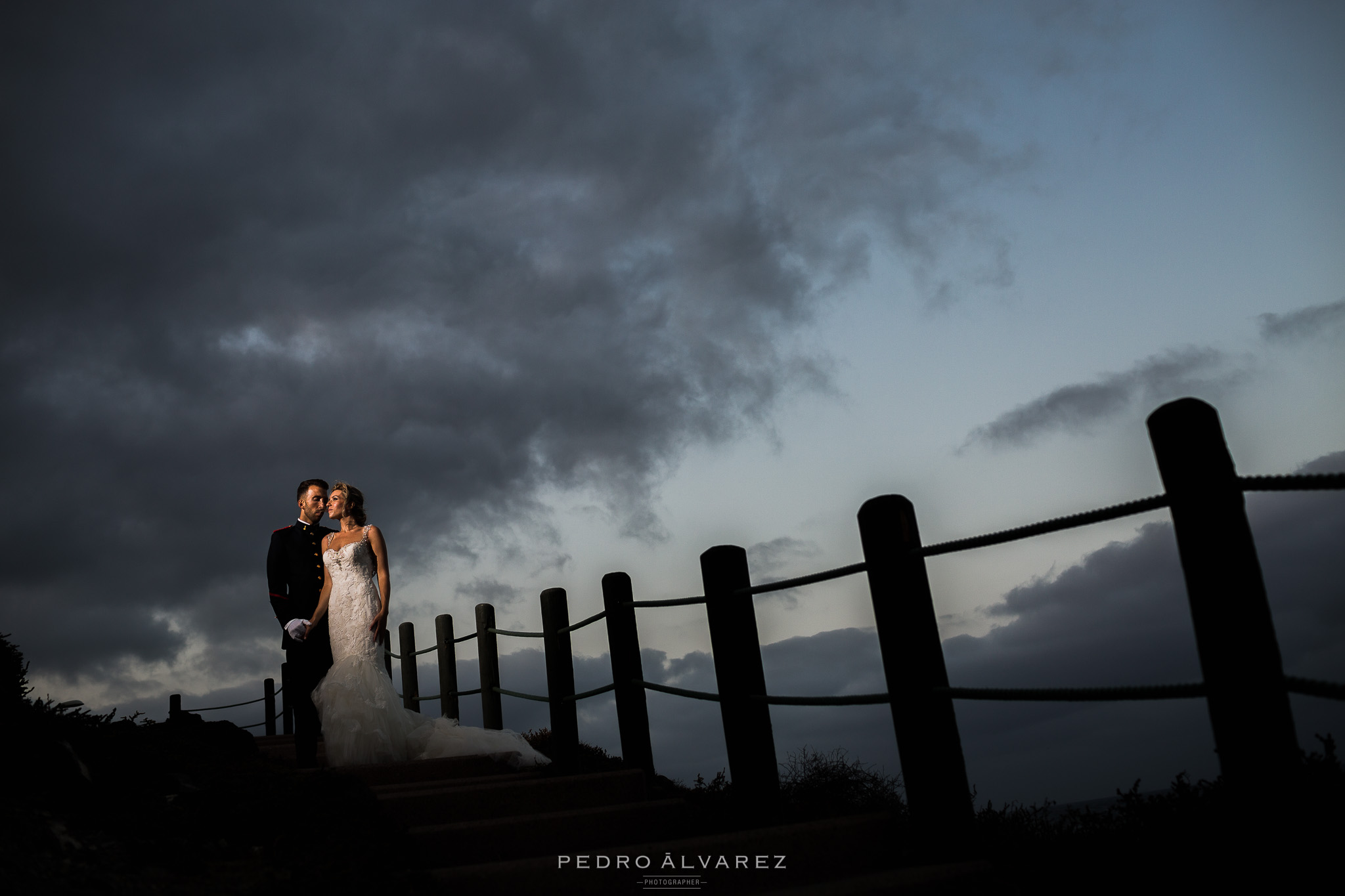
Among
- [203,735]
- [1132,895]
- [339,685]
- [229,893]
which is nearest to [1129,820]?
[1132,895]

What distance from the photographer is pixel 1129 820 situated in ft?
12.7

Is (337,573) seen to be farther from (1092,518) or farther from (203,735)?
(1092,518)

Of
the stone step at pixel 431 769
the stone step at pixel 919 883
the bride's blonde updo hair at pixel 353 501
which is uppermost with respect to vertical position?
the bride's blonde updo hair at pixel 353 501

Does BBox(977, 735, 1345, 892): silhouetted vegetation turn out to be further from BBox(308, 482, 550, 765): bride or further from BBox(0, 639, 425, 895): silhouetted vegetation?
BBox(308, 482, 550, 765): bride

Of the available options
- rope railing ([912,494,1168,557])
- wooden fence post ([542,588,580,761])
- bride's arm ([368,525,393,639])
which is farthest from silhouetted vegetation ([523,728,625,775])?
rope railing ([912,494,1168,557])

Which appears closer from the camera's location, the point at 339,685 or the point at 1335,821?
the point at 1335,821

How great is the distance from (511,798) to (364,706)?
1855 millimetres

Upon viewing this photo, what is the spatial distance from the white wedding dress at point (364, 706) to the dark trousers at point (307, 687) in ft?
0.24

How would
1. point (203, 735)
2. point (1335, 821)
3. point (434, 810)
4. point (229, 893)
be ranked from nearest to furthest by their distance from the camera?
point (1335, 821) < point (229, 893) < point (434, 810) < point (203, 735)

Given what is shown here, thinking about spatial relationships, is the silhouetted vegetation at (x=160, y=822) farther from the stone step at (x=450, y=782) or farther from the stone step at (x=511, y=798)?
the stone step at (x=450, y=782)

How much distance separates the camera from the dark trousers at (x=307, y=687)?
615cm

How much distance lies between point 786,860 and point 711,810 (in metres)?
1.27

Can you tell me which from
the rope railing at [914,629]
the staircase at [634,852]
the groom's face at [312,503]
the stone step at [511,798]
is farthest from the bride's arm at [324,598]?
the staircase at [634,852]

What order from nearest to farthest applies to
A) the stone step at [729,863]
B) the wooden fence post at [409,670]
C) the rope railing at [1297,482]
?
1. the rope railing at [1297,482]
2. the stone step at [729,863]
3. the wooden fence post at [409,670]
